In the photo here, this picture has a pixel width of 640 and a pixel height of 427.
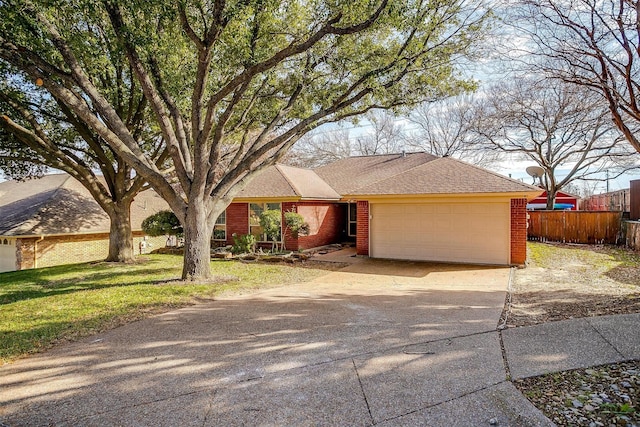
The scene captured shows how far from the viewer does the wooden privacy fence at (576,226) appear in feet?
54.7

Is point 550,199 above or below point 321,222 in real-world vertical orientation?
above

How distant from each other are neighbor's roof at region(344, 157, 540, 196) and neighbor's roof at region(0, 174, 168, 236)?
13.1 m

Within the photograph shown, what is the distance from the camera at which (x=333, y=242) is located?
1739cm

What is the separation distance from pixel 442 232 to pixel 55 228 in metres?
16.1

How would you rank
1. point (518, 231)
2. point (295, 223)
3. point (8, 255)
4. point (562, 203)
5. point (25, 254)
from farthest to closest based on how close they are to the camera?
1. point (562, 203)
2. point (8, 255)
3. point (25, 254)
4. point (295, 223)
5. point (518, 231)

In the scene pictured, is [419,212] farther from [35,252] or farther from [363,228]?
[35,252]

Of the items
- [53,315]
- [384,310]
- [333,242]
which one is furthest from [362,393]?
[333,242]

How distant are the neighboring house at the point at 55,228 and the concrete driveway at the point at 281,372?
1364 cm

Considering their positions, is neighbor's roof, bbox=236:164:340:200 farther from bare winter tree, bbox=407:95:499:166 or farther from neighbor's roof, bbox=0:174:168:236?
bare winter tree, bbox=407:95:499:166

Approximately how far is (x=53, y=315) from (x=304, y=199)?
9454 millimetres

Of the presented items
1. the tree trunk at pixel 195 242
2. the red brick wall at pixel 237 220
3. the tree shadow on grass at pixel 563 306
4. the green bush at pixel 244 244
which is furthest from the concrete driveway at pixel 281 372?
the red brick wall at pixel 237 220

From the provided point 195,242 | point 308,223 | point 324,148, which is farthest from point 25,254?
point 324,148

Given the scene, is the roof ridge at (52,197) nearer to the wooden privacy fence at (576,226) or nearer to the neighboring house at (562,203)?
the wooden privacy fence at (576,226)

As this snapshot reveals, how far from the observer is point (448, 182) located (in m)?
12.1
